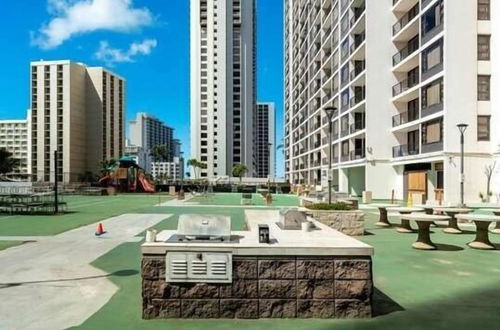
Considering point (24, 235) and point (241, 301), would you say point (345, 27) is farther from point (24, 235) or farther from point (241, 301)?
point (241, 301)

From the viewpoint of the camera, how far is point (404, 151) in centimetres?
3991

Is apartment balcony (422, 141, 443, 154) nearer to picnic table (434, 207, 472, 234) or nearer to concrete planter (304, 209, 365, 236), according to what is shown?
picnic table (434, 207, 472, 234)

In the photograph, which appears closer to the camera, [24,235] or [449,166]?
[24,235]

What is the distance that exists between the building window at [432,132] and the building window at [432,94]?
144cm

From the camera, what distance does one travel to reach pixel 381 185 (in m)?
42.0

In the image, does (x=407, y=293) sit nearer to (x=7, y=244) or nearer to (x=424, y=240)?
(x=424, y=240)

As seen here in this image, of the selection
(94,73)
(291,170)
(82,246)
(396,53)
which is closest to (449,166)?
(396,53)

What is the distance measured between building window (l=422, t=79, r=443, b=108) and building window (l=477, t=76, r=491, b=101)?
240 centimetres

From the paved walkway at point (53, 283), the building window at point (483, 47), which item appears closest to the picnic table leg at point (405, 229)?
the paved walkway at point (53, 283)

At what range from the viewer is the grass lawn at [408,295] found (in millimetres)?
5078

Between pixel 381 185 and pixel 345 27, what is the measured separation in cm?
2027

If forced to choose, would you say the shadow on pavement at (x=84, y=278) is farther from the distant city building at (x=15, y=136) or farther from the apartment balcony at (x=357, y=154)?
the distant city building at (x=15, y=136)

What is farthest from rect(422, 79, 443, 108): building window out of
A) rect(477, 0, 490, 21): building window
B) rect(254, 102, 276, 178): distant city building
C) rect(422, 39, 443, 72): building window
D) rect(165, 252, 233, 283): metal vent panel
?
rect(254, 102, 276, 178): distant city building

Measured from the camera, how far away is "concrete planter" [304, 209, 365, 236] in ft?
43.7
